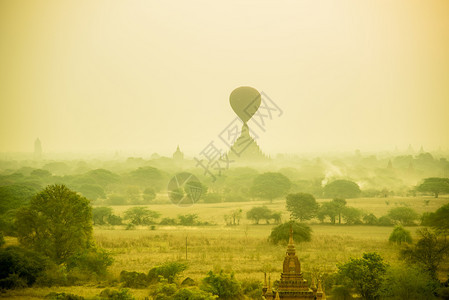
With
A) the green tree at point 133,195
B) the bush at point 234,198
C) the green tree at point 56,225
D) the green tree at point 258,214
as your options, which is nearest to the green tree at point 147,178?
the green tree at point 133,195

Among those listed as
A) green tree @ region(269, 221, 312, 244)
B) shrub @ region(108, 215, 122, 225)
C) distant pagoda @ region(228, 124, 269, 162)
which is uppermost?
distant pagoda @ region(228, 124, 269, 162)

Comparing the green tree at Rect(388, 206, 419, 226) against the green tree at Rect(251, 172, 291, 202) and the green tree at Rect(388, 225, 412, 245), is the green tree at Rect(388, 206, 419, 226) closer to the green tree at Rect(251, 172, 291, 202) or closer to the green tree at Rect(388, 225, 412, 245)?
the green tree at Rect(388, 225, 412, 245)

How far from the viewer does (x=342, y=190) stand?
224 feet

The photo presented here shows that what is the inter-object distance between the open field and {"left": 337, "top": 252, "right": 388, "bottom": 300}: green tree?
69.5 inches

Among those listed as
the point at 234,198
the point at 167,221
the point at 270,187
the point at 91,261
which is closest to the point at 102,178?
the point at 234,198

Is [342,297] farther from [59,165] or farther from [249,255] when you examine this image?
[59,165]

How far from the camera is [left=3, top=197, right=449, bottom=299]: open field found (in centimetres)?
2644

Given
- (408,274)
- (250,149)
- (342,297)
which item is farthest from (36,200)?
(250,149)

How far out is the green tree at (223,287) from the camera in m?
21.6

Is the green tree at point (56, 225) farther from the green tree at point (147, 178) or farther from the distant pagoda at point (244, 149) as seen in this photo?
the distant pagoda at point (244, 149)

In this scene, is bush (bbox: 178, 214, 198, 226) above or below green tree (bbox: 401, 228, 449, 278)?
above

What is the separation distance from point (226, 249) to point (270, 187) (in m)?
35.7

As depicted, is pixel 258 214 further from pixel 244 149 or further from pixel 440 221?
pixel 244 149

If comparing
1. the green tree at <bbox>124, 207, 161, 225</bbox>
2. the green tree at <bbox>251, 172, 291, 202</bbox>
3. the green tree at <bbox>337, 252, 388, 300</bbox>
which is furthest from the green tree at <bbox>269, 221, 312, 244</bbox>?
the green tree at <bbox>251, 172, 291, 202</bbox>
